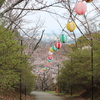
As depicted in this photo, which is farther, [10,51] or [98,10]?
[98,10]

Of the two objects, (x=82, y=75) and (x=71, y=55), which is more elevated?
(x=71, y=55)

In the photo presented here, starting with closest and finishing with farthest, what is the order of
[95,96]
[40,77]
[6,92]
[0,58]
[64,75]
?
[0,58]
[6,92]
[95,96]
[64,75]
[40,77]

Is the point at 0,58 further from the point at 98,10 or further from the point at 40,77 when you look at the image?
the point at 40,77

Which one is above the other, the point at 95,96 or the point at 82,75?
the point at 82,75

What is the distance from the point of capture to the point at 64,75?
75.7ft

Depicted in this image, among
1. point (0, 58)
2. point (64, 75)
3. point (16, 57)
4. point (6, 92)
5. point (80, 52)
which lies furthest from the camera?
point (64, 75)

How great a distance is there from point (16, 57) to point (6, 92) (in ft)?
20.9

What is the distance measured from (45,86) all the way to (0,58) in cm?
4028

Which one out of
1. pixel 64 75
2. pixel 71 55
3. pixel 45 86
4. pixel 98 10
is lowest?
pixel 45 86

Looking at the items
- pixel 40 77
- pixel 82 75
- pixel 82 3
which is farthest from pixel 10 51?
pixel 40 77

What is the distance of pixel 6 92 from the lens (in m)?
14.9

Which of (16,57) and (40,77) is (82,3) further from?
(40,77)

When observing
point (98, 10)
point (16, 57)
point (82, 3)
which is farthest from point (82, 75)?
point (82, 3)

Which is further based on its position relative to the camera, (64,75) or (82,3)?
(64,75)
